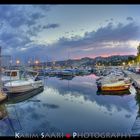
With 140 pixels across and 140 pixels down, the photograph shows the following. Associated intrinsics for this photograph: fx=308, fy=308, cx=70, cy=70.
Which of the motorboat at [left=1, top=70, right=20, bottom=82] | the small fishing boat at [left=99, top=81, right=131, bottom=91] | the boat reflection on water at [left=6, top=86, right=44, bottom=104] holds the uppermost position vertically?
the motorboat at [left=1, top=70, right=20, bottom=82]

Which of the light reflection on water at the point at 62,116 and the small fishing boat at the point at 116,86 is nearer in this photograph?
the light reflection on water at the point at 62,116

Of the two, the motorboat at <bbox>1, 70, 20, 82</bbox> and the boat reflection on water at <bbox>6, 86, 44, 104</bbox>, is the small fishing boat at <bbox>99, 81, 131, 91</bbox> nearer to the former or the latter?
the motorboat at <bbox>1, 70, 20, 82</bbox>

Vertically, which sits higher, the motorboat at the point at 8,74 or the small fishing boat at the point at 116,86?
the motorboat at the point at 8,74

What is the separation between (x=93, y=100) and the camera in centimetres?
381

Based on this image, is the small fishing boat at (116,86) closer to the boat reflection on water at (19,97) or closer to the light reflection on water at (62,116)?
the boat reflection on water at (19,97)

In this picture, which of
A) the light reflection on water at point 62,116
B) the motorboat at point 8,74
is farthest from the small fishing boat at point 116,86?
the light reflection on water at point 62,116

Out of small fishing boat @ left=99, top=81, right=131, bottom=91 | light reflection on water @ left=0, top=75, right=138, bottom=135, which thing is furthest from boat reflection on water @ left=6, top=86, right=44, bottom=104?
small fishing boat @ left=99, top=81, right=131, bottom=91

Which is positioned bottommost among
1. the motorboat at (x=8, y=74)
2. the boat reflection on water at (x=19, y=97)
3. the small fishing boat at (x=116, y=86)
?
the small fishing boat at (x=116, y=86)

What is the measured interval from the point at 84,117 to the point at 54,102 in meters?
0.32

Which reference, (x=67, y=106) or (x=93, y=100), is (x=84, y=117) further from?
(x=93, y=100)

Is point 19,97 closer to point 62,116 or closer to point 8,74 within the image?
point 8,74

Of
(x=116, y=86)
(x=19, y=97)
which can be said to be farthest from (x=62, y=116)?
(x=116, y=86)

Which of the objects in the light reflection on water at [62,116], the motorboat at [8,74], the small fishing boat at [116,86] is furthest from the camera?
the small fishing boat at [116,86]
